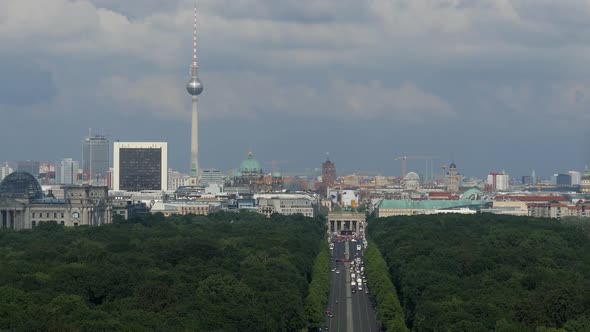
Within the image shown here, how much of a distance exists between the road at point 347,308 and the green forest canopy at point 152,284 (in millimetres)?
2812

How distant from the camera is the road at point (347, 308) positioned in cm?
9625

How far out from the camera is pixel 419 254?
5074 inches

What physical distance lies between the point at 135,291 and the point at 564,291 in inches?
989

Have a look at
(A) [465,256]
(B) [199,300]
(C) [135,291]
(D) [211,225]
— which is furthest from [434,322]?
(D) [211,225]

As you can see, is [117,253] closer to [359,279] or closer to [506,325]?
[359,279]

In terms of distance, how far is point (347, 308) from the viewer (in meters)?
108

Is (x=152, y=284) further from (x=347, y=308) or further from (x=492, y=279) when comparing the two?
(x=492, y=279)

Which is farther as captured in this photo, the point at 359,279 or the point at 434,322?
the point at 359,279

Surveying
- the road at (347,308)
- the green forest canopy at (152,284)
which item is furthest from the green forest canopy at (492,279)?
the green forest canopy at (152,284)

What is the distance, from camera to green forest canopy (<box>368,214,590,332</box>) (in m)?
79.6

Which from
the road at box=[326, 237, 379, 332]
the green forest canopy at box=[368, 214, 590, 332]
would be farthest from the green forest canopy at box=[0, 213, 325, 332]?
the green forest canopy at box=[368, 214, 590, 332]

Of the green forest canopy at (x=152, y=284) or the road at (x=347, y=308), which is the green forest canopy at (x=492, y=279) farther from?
the green forest canopy at (x=152, y=284)

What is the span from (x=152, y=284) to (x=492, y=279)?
924 inches

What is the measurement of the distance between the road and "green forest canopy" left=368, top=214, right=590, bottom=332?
2.73 m
